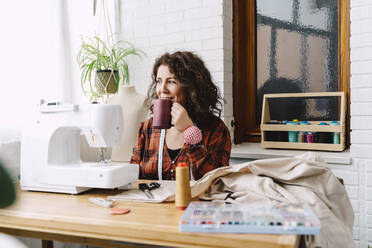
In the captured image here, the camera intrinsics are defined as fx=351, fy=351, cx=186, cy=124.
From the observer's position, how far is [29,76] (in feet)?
6.47

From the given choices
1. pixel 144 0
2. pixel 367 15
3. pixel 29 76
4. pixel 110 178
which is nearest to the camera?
pixel 110 178

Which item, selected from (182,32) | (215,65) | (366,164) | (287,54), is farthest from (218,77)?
(366,164)

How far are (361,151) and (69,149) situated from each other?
1.69m

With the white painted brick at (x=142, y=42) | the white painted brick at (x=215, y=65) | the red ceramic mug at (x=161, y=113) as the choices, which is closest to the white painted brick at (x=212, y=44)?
the white painted brick at (x=215, y=65)

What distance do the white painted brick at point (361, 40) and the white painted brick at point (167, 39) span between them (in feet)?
3.90

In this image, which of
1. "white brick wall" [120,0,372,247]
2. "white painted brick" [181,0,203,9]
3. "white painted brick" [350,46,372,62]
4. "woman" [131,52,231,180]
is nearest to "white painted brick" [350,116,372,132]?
"white brick wall" [120,0,372,247]

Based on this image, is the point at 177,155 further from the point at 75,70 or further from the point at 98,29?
the point at 98,29

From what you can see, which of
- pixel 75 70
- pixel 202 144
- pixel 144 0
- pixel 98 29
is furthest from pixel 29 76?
pixel 144 0

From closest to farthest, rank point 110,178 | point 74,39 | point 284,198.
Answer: point 284,198
point 110,178
point 74,39

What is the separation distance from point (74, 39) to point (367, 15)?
188 centimetres

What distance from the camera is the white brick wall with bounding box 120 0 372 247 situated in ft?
6.93

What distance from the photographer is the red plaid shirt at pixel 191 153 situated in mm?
1696

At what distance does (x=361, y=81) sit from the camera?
2.13 meters

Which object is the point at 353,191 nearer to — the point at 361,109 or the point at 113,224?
the point at 361,109
